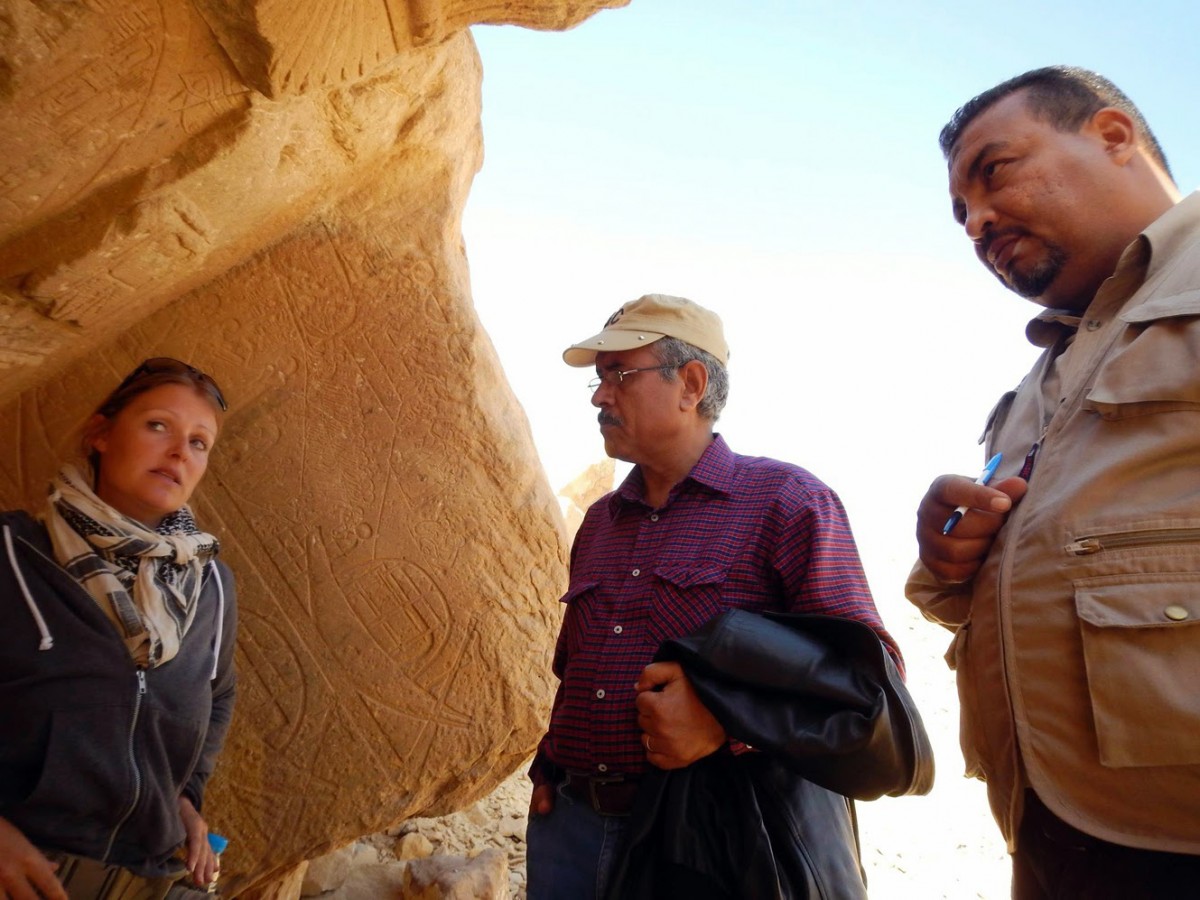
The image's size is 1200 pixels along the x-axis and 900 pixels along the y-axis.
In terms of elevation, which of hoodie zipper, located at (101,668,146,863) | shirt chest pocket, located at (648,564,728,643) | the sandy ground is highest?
shirt chest pocket, located at (648,564,728,643)

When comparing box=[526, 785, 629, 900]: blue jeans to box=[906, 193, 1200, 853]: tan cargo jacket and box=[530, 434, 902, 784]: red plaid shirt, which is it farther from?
box=[906, 193, 1200, 853]: tan cargo jacket

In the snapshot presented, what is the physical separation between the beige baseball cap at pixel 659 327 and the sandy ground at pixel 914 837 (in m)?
3.14

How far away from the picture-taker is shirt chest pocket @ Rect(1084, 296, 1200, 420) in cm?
122

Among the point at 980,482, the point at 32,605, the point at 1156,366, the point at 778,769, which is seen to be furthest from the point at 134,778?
the point at 1156,366

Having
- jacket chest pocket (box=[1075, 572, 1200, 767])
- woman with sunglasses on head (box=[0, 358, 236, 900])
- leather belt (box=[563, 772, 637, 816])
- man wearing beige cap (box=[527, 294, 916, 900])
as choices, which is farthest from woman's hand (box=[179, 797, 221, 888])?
jacket chest pocket (box=[1075, 572, 1200, 767])

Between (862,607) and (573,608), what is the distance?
0.73 metres

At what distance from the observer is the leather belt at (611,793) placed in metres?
1.71

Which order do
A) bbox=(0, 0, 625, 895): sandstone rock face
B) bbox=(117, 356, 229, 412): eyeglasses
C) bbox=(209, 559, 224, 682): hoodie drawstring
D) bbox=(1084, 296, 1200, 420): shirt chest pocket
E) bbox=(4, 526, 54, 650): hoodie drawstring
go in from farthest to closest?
bbox=(0, 0, 625, 895): sandstone rock face, bbox=(117, 356, 229, 412): eyeglasses, bbox=(209, 559, 224, 682): hoodie drawstring, bbox=(4, 526, 54, 650): hoodie drawstring, bbox=(1084, 296, 1200, 420): shirt chest pocket

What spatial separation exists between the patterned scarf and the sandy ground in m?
2.92

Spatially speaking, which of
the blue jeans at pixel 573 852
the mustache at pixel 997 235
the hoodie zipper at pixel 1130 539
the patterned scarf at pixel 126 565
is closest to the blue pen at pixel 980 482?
the hoodie zipper at pixel 1130 539

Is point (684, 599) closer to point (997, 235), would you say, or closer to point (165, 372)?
point (997, 235)

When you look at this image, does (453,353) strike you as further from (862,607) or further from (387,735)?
(862,607)

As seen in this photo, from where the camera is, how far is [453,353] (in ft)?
10.5

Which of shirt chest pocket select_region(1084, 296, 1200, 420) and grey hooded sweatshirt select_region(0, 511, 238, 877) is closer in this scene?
shirt chest pocket select_region(1084, 296, 1200, 420)
